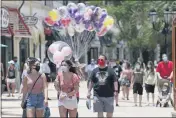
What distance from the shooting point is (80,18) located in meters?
24.8

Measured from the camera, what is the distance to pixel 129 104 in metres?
20.0

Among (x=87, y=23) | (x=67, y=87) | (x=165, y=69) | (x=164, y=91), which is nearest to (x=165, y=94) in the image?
(x=164, y=91)

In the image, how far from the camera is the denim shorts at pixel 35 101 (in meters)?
10.6

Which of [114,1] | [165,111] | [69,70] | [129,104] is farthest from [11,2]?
[114,1]

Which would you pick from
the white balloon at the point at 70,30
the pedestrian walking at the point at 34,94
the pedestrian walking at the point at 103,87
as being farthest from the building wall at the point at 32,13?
the pedestrian walking at the point at 34,94

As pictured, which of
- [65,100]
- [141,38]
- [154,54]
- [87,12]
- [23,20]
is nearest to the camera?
[65,100]

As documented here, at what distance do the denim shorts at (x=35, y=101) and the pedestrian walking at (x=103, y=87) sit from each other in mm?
1651

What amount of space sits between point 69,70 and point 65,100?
620 millimetres

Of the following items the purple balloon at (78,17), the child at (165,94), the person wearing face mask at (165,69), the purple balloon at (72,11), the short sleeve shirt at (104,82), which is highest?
the purple balloon at (72,11)

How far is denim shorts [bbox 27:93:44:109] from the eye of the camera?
10586mm

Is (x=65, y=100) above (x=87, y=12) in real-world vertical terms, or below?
below

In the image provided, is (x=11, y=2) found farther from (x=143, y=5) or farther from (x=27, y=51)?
(x=143, y=5)

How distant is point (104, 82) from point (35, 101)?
1960 mm

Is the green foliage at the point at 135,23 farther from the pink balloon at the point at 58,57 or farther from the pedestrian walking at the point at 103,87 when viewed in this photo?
the pedestrian walking at the point at 103,87
